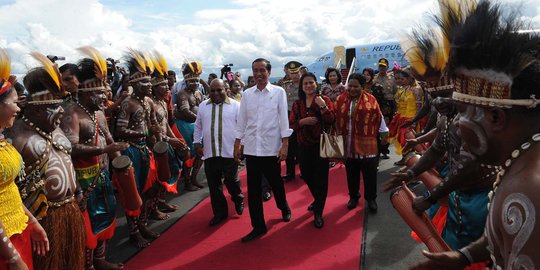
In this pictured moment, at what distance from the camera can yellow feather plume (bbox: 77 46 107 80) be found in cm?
346

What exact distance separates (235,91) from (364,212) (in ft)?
14.0

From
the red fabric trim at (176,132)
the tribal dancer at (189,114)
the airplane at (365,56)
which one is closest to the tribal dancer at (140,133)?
the red fabric trim at (176,132)

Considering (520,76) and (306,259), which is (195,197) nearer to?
(306,259)

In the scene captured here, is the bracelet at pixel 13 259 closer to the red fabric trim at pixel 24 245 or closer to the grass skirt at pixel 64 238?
the red fabric trim at pixel 24 245

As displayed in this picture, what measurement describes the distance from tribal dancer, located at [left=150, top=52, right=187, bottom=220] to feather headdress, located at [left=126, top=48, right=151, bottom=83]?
41 centimetres

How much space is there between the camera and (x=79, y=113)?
3.26 metres

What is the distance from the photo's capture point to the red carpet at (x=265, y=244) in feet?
11.6

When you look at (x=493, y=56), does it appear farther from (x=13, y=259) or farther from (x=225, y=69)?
(x=225, y=69)

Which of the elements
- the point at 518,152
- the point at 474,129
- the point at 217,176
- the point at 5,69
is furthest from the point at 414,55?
the point at 217,176

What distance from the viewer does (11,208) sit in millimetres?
2158

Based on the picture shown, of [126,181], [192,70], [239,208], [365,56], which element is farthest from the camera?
[365,56]

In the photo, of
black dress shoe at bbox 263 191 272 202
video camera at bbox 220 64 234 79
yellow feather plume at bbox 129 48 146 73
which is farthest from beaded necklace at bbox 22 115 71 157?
video camera at bbox 220 64 234 79

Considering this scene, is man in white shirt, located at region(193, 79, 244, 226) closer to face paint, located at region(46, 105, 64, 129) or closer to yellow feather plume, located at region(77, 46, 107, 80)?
yellow feather plume, located at region(77, 46, 107, 80)

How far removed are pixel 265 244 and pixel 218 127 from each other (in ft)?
4.72
